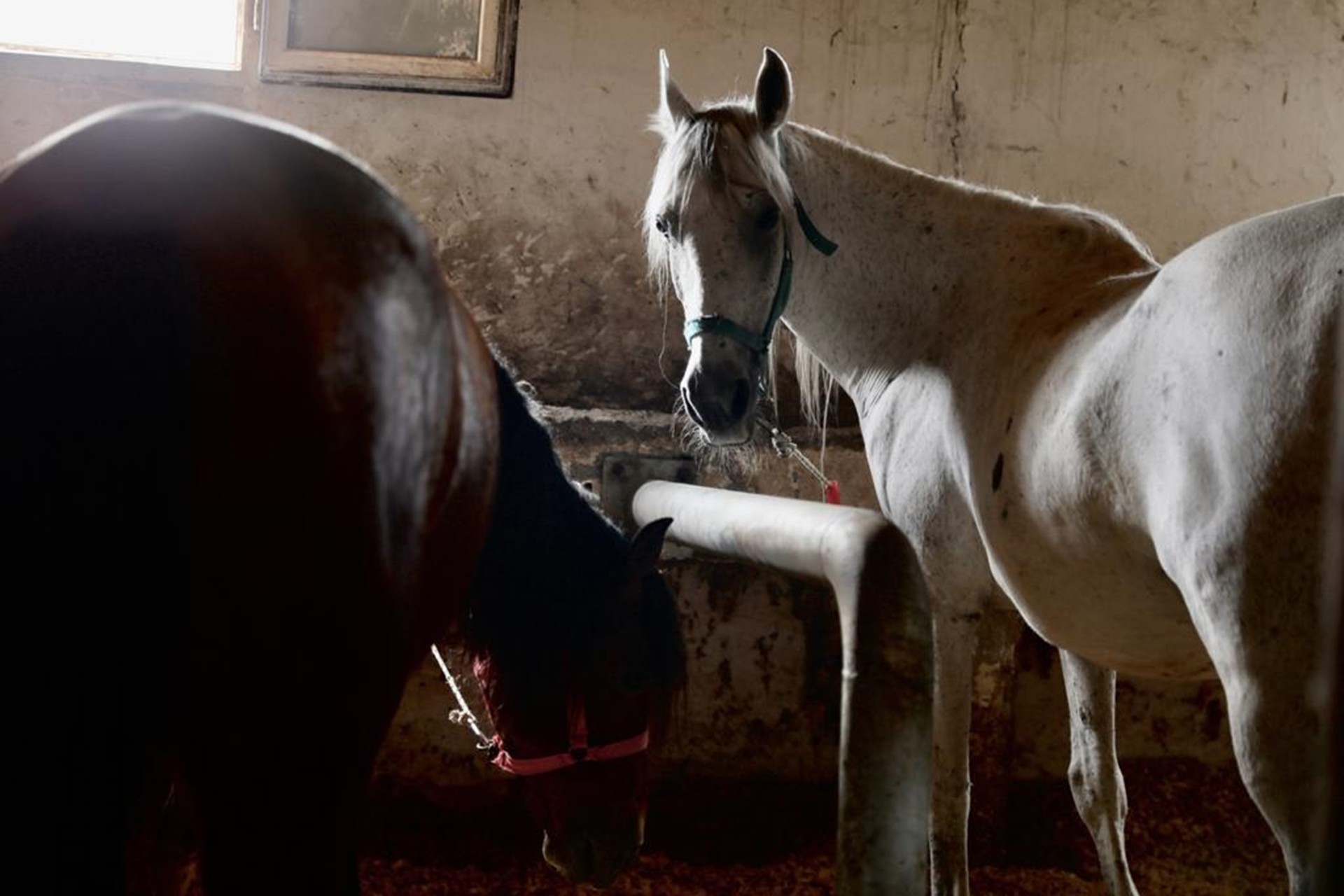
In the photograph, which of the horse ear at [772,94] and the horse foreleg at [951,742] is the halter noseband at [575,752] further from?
the horse ear at [772,94]

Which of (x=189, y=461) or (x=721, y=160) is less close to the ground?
(x=721, y=160)

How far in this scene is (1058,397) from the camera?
5.69ft

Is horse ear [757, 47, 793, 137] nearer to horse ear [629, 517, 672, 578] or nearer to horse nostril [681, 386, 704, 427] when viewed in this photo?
horse nostril [681, 386, 704, 427]

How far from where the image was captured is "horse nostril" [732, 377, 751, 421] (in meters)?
2.31

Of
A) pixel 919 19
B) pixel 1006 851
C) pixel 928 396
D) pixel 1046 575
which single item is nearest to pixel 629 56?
pixel 919 19

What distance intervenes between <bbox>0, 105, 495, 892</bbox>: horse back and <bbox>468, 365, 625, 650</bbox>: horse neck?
61 centimetres

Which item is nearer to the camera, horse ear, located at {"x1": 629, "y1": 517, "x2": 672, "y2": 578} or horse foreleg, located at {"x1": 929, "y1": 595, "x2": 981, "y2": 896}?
horse ear, located at {"x1": 629, "y1": 517, "x2": 672, "y2": 578}

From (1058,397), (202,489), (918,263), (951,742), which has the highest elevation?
(918,263)

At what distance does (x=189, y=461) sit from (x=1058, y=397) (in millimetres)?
1348

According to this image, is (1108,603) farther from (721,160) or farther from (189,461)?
(189,461)

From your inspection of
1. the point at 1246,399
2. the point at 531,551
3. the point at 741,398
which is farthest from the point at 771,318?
the point at 1246,399

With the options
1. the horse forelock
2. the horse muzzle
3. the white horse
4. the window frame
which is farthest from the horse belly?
the window frame

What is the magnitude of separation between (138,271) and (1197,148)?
331cm

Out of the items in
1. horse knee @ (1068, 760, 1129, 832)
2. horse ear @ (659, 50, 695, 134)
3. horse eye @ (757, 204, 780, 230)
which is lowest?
horse knee @ (1068, 760, 1129, 832)
